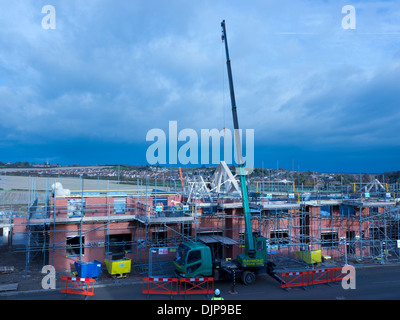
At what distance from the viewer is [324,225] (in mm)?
19328

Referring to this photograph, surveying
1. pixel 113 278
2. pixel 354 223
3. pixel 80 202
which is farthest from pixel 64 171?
pixel 354 223

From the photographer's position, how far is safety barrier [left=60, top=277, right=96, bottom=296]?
11891mm

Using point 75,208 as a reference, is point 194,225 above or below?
below

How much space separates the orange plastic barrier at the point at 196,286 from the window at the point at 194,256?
743 millimetres

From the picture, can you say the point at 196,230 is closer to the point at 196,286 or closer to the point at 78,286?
the point at 196,286

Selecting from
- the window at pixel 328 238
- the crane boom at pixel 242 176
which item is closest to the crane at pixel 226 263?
the crane boom at pixel 242 176

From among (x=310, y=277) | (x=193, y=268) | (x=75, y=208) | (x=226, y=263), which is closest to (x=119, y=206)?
(x=75, y=208)

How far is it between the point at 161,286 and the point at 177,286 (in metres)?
0.75

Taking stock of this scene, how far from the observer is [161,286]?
41.4 ft

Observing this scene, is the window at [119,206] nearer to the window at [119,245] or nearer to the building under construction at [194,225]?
the building under construction at [194,225]

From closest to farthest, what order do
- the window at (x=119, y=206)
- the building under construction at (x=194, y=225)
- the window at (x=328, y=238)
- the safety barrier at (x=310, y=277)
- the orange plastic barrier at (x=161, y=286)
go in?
the orange plastic barrier at (x=161, y=286)
the safety barrier at (x=310, y=277)
the building under construction at (x=194, y=225)
the window at (x=119, y=206)
the window at (x=328, y=238)

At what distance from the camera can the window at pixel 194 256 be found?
41.9ft

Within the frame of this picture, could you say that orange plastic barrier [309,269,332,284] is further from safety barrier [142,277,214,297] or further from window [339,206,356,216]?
window [339,206,356,216]
